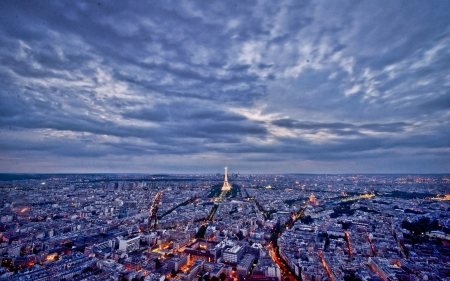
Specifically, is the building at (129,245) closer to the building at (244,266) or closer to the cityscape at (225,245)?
the cityscape at (225,245)

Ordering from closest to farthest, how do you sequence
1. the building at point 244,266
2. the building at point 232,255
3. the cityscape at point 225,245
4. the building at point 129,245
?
the cityscape at point 225,245 < the building at point 244,266 < the building at point 232,255 < the building at point 129,245

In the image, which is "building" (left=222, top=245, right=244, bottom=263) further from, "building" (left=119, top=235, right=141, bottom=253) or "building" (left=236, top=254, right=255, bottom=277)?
"building" (left=119, top=235, right=141, bottom=253)

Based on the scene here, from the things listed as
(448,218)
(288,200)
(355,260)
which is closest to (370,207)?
(448,218)

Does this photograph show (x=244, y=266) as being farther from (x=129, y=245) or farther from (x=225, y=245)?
(x=129, y=245)

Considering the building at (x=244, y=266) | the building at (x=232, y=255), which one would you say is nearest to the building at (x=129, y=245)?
the building at (x=232, y=255)

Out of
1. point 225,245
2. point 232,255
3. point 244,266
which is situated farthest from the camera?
point 225,245

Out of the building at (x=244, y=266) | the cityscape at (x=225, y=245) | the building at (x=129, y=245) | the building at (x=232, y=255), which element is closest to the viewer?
the cityscape at (x=225, y=245)

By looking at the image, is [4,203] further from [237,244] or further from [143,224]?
[237,244]

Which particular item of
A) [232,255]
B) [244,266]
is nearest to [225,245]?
[232,255]

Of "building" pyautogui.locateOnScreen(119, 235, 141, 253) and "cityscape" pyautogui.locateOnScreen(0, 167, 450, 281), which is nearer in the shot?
"cityscape" pyautogui.locateOnScreen(0, 167, 450, 281)

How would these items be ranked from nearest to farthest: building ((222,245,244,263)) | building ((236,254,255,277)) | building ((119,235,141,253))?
building ((236,254,255,277)), building ((222,245,244,263)), building ((119,235,141,253))

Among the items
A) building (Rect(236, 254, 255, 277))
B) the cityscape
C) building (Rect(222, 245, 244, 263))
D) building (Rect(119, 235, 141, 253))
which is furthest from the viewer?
building (Rect(119, 235, 141, 253))

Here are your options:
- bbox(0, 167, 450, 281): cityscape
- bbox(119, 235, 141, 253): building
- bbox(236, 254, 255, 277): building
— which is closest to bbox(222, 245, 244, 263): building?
bbox(0, 167, 450, 281): cityscape

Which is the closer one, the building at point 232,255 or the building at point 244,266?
the building at point 244,266
